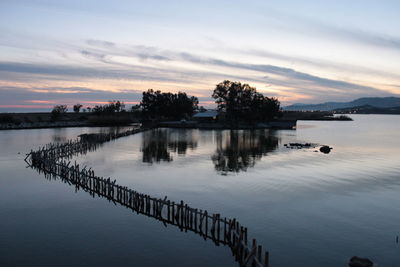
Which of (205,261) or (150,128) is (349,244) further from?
(150,128)

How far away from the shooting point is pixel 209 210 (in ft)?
91.4

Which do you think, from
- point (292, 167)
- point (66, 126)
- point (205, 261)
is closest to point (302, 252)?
point (205, 261)

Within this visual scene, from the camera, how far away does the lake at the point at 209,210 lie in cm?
1969

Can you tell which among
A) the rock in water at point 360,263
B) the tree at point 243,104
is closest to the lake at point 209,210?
→ the rock in water at point 360,263

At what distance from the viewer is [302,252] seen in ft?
66.2

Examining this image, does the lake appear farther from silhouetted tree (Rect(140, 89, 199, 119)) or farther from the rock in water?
silhouetted tree (Rect(140, 89, 199, 119))

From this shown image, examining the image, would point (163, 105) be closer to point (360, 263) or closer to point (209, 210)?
point (209, 210)

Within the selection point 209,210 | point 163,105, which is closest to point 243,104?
point 163,105

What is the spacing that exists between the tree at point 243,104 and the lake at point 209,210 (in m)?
85.9

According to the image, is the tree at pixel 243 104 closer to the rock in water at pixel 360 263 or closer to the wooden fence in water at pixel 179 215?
the wooden fence in water at pixel 179 215

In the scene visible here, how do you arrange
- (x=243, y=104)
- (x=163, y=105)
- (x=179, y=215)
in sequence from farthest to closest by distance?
(x=163, y=105) < (x=243, y=104) < (x=179, y=215)

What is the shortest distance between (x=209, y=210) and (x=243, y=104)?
114250 millimetres

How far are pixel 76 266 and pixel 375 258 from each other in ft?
53.5

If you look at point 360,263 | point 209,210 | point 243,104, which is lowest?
point 209,210
